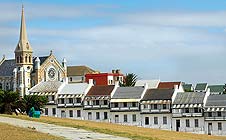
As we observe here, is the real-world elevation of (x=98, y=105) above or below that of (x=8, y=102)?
below

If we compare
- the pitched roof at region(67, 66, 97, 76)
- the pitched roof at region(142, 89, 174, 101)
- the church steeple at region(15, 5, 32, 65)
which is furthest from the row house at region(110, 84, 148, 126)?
the pitched roof at region(67, 66, 97, 76)

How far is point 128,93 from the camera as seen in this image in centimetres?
9850

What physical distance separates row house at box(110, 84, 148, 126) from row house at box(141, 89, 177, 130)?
1.30 m

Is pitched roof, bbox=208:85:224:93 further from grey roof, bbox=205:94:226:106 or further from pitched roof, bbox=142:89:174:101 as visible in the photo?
grey roof, bbox=205:94:226:106

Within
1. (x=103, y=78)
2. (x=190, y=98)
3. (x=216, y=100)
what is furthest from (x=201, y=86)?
(x=216, y=100)

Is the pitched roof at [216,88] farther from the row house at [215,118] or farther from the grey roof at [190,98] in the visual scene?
the row house at [215,118]

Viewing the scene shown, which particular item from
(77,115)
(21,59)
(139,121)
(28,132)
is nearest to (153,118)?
(139,121)

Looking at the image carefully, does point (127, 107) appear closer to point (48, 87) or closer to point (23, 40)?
point (48, 87)

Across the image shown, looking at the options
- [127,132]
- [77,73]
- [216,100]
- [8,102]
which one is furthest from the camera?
[77,73]

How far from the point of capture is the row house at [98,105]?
97938mm

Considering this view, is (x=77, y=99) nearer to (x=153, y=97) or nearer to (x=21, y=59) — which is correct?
(x=153, y=97)

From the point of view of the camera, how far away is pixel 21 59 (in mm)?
153375

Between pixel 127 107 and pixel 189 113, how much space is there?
11.7 metres

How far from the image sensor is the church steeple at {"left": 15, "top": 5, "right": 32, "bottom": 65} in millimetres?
153375
